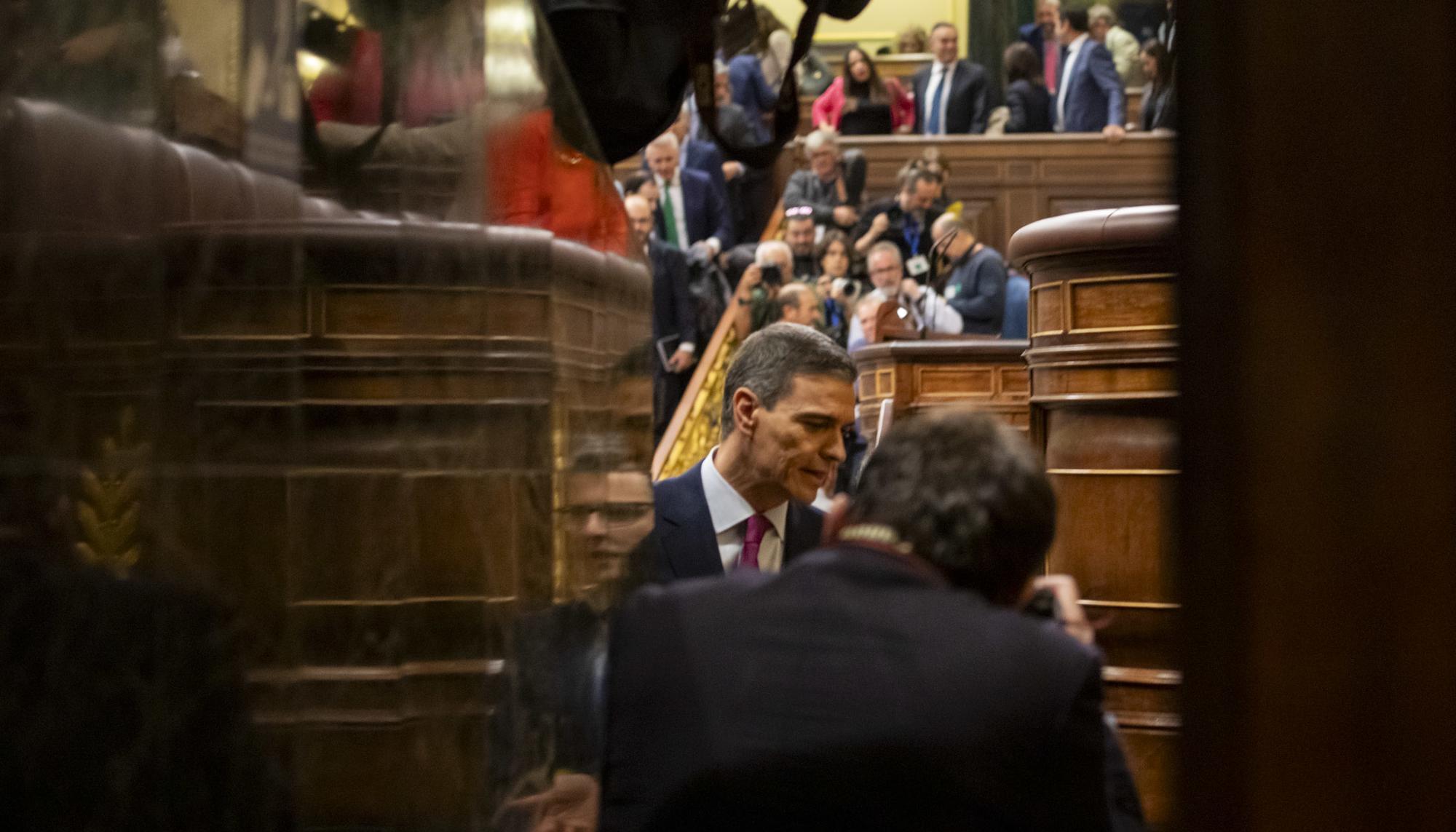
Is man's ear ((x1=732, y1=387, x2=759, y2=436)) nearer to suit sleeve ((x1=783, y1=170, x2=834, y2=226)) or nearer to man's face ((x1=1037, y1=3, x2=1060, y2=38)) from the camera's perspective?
suit sleeve ((x1=783, y1=170, x2=834, y2=226))

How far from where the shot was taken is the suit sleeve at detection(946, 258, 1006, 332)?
8344 mm

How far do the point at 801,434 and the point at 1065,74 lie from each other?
32.6ft

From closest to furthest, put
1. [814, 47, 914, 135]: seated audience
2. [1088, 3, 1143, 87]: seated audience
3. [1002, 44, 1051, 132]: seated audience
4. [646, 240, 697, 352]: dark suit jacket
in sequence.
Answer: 1. [646, 240, 697, 352]: dark suit jacket
2. [1088, 3, 1143, 87]: seated audience
3. [1002, 44, 1051, 132]: seated audience
4. [814, 47, 914, 135]: seated audience

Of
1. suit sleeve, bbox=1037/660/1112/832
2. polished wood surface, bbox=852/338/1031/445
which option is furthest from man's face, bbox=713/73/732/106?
suit sleeve, bbox=1037/660/1112/832

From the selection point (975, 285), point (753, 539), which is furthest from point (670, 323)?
point (753, 539)

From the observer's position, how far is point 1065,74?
1202 centimetres

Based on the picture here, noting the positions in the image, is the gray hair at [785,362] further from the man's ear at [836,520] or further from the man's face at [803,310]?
the man's face at [803,310]

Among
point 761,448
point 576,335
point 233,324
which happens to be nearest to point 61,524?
point 233,324

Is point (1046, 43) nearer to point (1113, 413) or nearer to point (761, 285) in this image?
point (761, 285)

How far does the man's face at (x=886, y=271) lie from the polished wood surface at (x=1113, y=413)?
4281mm

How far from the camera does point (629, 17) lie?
190 cm

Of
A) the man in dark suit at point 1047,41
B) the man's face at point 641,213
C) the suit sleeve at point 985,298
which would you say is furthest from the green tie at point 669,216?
the man in dark suit at point 1047,41

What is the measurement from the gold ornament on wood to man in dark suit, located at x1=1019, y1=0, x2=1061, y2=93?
10205 millimetres

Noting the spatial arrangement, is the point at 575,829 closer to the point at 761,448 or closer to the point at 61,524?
the point at 61,524
